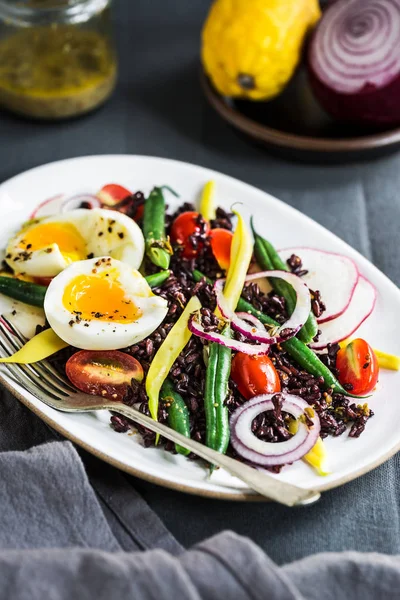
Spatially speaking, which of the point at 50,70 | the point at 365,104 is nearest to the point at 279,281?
the point at 365,104

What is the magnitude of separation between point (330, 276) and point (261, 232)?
0.46 m

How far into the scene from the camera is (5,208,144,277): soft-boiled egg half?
10.3 feet

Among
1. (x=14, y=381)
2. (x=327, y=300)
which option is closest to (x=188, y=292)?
(x=327, y=300)

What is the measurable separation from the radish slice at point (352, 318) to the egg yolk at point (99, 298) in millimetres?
776

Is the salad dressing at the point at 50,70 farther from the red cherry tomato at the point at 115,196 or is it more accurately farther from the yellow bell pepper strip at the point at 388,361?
the yellow bell pepper strip at the point at 388,361

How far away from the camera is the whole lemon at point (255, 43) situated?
4.02 meters

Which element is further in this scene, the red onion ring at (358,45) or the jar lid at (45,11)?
the jar lid at (45,11)

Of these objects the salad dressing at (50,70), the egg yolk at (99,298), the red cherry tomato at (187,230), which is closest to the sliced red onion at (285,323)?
the red cherry tomato at (187,230)

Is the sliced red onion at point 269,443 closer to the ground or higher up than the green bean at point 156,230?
closer to the ground

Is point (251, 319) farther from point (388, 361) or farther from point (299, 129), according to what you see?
point (299, 129)

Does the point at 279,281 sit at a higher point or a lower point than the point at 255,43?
lower

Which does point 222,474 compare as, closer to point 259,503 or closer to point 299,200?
point 259,503

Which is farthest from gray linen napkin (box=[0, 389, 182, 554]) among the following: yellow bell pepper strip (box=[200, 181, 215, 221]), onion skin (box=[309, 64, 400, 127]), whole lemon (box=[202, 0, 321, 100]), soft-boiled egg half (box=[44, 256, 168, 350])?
onion skin (box=[309, 64, 400, 127])

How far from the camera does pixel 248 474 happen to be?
7.86 ft
